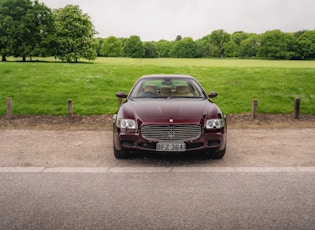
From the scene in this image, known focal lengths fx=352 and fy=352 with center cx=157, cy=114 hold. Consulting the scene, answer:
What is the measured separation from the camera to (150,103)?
6754mm

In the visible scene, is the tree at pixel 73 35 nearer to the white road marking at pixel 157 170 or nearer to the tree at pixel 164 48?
the white road marking at pixel 157 170

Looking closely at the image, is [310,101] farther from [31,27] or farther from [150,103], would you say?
[31,27]

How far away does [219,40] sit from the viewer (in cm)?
9681

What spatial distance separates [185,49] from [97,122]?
83.5 metres

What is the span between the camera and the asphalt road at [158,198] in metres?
3.72

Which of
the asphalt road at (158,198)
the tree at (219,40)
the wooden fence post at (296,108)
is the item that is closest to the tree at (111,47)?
the tree at (219,40)

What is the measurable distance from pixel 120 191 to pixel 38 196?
107 cm

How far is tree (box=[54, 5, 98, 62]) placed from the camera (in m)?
46.9

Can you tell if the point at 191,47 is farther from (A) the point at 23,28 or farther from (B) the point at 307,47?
(A) the point at 23,28

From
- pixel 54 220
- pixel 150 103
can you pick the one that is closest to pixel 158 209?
pixel 54 220

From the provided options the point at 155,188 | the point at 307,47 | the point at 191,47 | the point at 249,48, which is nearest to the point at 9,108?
the point at 155,188

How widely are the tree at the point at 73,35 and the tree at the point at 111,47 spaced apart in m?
46.5

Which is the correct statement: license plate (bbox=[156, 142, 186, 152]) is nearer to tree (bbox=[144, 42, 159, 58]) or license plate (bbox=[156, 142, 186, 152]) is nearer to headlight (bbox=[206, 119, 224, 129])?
headlight (bbox=[206, 119, 224, 129])

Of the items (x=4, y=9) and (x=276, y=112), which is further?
(x=4, y=9)
